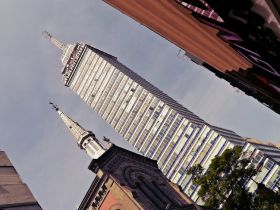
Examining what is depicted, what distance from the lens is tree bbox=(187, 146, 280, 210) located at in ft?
119

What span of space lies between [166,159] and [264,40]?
6241 cm

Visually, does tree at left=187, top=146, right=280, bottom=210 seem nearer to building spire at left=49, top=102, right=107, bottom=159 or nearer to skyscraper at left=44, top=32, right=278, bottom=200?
building spire at left=49, top=102, right=107, bottom=159

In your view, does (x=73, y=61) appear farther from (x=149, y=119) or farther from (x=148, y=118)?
(x=149, y=119)

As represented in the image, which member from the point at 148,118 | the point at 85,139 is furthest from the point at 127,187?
the point at 148,118

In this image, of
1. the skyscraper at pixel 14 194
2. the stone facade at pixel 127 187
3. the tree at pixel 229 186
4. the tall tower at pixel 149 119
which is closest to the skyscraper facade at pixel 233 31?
the skyscraper at pixel 14 194

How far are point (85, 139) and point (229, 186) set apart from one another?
17.7 m

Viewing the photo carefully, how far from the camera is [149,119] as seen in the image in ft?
243

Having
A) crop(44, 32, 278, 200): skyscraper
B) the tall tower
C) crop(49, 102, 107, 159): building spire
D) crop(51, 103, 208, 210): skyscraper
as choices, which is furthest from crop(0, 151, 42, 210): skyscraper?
the tall tower

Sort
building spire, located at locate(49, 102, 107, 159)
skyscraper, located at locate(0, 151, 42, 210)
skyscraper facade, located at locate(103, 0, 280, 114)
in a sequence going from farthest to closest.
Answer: building spire, located at locate(49, 102, 107, 159), skyscraper, located at locate(0, 151, 42, 210), skyscraper facade, located at locate(103, 0, 280, 114)

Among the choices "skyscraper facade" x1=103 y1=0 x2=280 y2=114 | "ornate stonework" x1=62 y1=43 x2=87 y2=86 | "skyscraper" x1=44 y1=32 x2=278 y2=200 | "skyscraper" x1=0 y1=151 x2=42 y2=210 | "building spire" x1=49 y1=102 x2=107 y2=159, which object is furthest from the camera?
"ornate stonework" x1=62 y1=43 x2=87 y2=86

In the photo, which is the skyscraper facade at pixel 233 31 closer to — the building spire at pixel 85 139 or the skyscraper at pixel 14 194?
the skyscraper at pixel 14 194

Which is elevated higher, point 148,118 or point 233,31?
point 233,31

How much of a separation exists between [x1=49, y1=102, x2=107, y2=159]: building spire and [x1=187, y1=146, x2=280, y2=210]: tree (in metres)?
11.3

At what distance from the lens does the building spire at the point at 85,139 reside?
152 ft
